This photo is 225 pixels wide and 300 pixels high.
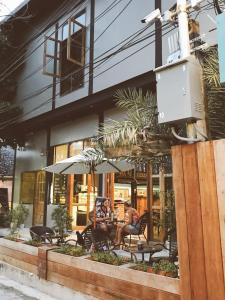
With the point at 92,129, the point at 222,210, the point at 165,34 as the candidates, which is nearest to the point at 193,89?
the point at 222,210

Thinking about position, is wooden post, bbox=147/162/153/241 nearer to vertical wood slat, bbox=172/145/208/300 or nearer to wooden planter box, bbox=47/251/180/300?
wooden planter box, bbox=47/251/180/300

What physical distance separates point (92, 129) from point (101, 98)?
1.43m

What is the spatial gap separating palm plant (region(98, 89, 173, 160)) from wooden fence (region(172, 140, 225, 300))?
812 mm

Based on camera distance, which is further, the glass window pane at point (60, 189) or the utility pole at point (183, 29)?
the glass window pane at point (60, 189)

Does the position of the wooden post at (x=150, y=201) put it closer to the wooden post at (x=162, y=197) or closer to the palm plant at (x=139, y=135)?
the wooden post at (x=162, y=197)

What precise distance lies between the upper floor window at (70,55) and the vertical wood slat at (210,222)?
8.82 meters

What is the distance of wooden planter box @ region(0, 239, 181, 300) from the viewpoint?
4250 mm

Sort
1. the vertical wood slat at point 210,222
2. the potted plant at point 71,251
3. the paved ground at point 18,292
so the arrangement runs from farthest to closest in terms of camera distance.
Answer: the paved ground at point 18,292 < the potted plant at point 71,251 < the vertical wood slat at point 210,222

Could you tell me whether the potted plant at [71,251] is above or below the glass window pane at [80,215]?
below

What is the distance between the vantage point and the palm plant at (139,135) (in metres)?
4.76

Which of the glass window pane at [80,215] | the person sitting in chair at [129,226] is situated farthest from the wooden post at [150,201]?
the glass window pane at [80,215]

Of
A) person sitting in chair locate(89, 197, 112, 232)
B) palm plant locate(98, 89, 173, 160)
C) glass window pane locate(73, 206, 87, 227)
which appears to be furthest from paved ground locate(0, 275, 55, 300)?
glass window pane locate(73, 206, 87, 227)

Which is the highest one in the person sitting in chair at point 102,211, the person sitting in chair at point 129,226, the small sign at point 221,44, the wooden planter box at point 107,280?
the small sign at point 221,44

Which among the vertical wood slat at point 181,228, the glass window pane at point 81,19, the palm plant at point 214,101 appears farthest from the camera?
the glass window pane at point 81,19
